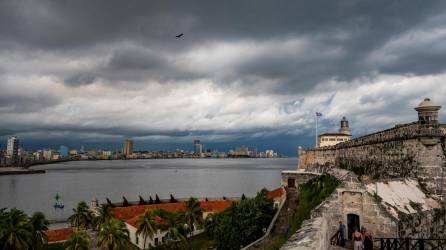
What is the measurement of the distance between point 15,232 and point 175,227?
→ 16.2 metres

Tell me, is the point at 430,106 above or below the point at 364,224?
above

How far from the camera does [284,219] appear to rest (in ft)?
101

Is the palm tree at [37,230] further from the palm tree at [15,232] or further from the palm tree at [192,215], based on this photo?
the palm tree at [192,215]

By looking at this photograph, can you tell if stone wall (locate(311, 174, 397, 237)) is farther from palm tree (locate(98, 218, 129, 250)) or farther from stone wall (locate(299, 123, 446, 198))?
palm tree (locate(98, 218, 129, 250))

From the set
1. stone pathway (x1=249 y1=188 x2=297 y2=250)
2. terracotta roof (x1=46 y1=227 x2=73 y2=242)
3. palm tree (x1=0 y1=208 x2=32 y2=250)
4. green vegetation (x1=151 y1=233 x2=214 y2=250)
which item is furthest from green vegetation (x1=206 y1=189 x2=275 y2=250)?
terracotta roof (x1=46 y1=227 x2=73 y2=242)

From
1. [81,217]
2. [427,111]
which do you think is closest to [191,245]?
[81,217]

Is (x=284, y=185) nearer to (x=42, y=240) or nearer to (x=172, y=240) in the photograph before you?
(x=172, y=240)

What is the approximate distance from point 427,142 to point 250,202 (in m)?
20.6

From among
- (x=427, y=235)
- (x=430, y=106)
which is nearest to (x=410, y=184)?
(x=427, y=235)

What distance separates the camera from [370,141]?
87.2 ft

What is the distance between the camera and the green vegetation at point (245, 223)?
3366cm

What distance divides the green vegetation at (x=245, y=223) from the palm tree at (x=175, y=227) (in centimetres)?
625

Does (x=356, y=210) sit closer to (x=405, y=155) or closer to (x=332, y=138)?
(x=405, y=155)

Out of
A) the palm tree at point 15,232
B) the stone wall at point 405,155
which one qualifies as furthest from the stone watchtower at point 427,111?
the palm tree at point 15,232
